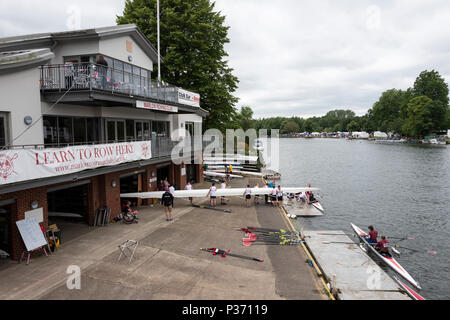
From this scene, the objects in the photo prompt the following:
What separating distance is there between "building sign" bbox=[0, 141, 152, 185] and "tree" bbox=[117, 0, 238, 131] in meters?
17.5

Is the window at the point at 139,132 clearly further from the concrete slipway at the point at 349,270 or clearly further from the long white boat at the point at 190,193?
the concrete slipway at the point at 349,270

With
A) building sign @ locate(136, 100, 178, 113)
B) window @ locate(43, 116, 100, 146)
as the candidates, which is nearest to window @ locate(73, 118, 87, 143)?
window @ locate(43, 116, 100, 146)

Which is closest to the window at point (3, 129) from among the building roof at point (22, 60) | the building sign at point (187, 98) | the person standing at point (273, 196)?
the building roof at point (22, 60)

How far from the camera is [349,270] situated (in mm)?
11875

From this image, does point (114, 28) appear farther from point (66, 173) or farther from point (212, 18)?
point (212, 18)

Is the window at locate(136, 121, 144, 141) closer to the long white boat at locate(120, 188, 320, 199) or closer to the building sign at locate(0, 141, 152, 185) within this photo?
the long white boat at locate(120, 188, 320, 199)

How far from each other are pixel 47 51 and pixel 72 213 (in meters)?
8.96

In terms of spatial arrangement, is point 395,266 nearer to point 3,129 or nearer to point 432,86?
point 3,129

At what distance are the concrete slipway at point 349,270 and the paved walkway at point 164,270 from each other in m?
0.90

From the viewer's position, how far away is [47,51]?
12750mm

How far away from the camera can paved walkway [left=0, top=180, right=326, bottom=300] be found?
9.23m
